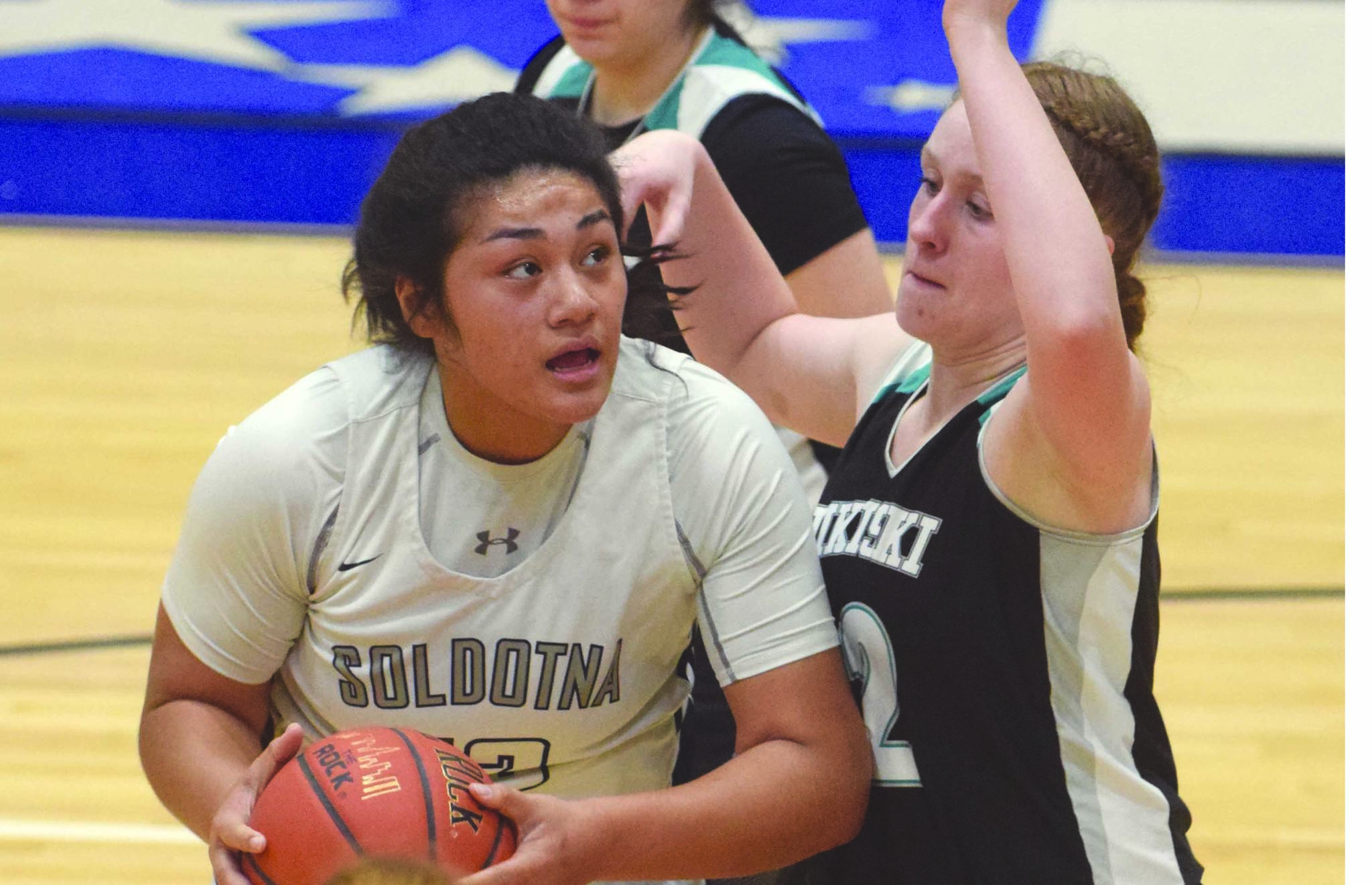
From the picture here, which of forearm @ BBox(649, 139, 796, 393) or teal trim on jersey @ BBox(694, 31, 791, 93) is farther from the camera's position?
teal trim on jersey @ BBox(694, 31, 791, 93)

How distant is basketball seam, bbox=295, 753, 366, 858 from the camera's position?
1.69 metres

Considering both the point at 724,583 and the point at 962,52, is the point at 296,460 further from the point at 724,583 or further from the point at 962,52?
the point at 962,52

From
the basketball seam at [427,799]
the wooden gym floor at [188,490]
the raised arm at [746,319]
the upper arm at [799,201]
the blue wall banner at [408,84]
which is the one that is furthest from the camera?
the blue wall banner at [408,84]

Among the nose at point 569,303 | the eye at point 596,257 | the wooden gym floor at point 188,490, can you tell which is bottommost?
the wooden gym floor at point 188,490

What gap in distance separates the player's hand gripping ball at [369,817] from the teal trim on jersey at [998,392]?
73cm

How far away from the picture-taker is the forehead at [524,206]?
189cm

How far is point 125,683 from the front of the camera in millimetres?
4203

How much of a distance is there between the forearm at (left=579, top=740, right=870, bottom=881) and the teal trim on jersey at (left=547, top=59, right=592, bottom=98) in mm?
1593

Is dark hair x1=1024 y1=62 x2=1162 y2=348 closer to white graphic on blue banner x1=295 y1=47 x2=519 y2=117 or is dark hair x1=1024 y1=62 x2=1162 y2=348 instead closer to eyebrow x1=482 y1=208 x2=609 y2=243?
eyebrow x1=482 y1=208 x2=609 y2=243

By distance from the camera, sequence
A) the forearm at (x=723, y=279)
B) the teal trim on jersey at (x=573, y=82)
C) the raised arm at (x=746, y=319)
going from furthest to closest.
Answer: the teal trim on jersey at (x=573, y=82) < the forearm at (x=723, y=279) < the raised arm at (x=746, y=319)

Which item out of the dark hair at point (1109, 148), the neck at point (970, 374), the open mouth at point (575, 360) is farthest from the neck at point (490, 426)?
the dark hair at point (1109, 148)

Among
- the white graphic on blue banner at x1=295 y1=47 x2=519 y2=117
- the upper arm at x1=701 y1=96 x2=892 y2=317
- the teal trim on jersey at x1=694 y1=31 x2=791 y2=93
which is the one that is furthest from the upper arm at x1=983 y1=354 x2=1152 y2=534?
the white graphic on blue banner at x1=295 y1=47 x2=519 y2=117

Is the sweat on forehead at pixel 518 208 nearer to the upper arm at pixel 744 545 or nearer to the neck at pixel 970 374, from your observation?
the upper arm at pixel 744 545

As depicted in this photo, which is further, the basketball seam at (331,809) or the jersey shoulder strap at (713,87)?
the jersey shoulder strap at (713,87)
